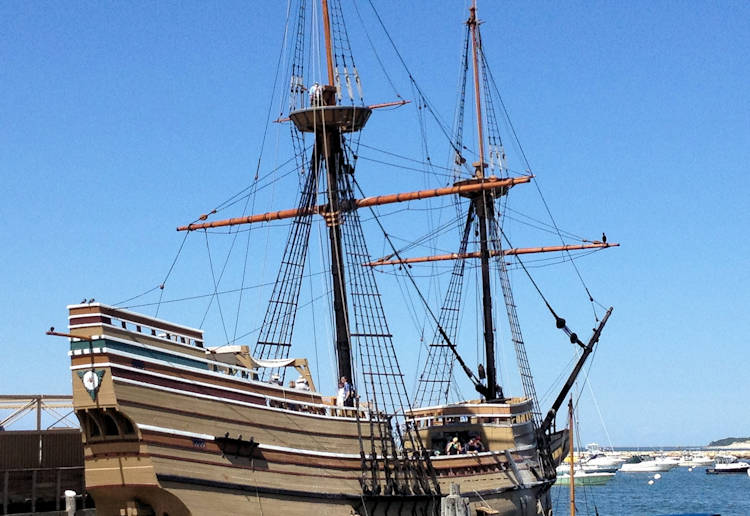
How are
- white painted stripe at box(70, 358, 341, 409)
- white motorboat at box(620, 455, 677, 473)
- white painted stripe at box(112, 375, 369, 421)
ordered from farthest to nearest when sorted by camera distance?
white motorboat at box(620, 455, 677, 473), white painted stripe at box(112, 375, 369, 421), white painted stripe at box(70, 358, 341, 409)

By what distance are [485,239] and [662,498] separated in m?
53.0

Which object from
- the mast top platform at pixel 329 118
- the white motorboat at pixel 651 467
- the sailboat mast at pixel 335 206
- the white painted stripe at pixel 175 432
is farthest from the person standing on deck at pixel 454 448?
the white motorboat at pixel 651 467

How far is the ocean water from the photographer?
83.6 meters

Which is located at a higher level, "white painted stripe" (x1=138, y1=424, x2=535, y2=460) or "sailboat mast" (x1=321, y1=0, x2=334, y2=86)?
"sailboat mast" (x1=321, y1=0, x2=334, y2=86)

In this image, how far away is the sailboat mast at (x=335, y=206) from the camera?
42.3m

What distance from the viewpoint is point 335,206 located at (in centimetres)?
4406

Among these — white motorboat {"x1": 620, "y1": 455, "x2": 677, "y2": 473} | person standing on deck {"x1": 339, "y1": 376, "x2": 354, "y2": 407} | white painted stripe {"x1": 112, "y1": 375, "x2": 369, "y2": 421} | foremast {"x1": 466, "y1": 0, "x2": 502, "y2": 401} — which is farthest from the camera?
white motorboat {"x1": 620, "y1": 455, "x2": 677, "y2": 473}

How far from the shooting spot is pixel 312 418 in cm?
3547

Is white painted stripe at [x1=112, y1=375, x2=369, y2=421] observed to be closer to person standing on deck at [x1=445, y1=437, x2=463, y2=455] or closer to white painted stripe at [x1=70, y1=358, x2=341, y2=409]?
white painted stripe at [x1=70, y1=358, x2=341, y2=409]

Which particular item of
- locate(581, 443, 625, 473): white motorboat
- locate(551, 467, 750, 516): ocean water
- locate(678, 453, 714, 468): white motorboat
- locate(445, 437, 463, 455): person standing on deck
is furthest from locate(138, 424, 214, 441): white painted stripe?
locate(678, 453, 714, 468): white motorboat

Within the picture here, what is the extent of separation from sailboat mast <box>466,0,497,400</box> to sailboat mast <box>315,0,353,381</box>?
36.1 feet

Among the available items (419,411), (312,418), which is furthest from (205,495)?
(419,411)

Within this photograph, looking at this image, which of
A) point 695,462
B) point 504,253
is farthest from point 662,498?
point 695,462

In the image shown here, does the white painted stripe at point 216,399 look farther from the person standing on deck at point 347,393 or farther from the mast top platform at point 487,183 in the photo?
the mast top platform at point 487,183
